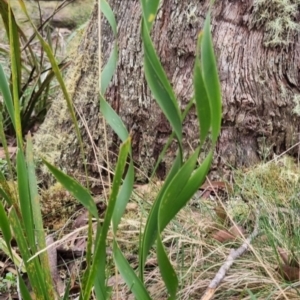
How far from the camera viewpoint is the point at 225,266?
39.8 inches

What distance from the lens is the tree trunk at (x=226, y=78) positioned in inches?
60.2

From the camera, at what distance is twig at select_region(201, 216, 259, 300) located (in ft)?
3.06

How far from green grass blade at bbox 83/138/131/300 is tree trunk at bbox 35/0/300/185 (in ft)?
2.38

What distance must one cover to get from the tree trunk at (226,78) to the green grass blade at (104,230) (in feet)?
2.38

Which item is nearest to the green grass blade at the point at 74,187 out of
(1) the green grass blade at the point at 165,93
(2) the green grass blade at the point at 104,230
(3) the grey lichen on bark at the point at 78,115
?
(2) the green grass blade at the point at 104,230

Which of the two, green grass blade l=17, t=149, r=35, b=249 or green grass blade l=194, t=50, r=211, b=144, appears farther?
green grass blade l=17, t=149, r=35, b=249

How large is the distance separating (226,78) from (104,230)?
Result: 92 cm

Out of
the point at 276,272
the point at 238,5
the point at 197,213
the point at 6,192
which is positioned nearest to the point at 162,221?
the point at 6,192

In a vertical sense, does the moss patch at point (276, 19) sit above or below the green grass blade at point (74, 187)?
above

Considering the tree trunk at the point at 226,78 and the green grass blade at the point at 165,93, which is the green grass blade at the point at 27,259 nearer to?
the green grass blade at the point at 165,93

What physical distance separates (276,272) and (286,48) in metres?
0.76

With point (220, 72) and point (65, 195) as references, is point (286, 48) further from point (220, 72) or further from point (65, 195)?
point (65, 195)

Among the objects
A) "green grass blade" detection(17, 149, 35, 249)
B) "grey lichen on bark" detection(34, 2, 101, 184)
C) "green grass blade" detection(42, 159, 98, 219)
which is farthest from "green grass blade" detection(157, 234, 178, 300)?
"grey lichen on bark" detection(34, 2, 101, 184)

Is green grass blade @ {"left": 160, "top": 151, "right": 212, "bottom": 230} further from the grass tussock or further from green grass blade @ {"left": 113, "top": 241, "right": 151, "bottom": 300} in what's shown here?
the grass tussock
